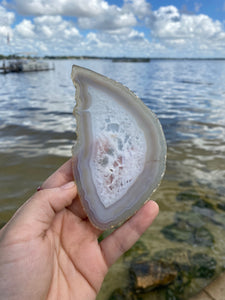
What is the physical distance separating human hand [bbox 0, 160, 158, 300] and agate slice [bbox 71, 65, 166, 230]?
0.18 meters

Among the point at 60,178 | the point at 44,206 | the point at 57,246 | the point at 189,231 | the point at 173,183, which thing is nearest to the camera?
the point at 44,206

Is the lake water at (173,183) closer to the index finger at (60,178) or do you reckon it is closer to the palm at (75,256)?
the palm at (75,256)

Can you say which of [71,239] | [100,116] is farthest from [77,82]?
[71,239]

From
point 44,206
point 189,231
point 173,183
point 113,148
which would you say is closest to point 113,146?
point 113,148

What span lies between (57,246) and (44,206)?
436 mm

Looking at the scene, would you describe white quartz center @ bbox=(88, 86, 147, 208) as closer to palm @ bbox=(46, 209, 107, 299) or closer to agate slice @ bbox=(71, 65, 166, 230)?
agate slice @ bbox=(71, 65, 166, 230)

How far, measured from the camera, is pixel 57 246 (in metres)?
1.95

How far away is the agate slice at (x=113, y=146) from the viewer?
76.7 inches

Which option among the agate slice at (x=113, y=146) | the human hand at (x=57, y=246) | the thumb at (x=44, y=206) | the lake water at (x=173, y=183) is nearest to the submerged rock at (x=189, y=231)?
the lake water at (x=173, y=183)

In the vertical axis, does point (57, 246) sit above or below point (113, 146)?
below

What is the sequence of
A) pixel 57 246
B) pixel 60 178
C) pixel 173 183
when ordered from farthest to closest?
pixel 173 183 < pixel 60 178 < pixel 57 246

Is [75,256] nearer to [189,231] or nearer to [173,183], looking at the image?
[189,231]

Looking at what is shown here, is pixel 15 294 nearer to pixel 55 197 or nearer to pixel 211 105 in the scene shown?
pixel 55 197

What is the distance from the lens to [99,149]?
2.04 meters
